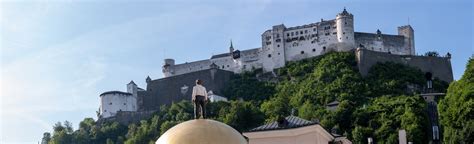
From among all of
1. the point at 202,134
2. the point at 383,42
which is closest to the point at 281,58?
the point at 383,42

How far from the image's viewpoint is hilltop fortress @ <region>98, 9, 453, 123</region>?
11712cm

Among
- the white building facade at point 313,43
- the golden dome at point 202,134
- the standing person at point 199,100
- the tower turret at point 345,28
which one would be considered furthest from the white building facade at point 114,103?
the golden dome at point 202,134

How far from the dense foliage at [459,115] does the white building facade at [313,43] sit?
4576cm

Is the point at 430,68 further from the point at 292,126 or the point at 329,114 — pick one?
the point at 292,126

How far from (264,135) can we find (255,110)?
68050 mm

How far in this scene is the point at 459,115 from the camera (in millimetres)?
68875

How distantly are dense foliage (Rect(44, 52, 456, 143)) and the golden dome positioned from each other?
68104 mm

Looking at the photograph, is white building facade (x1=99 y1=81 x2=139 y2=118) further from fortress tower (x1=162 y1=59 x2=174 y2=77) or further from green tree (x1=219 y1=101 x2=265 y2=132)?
green tree (x1=219 y1=101 x2=265 y2=132)

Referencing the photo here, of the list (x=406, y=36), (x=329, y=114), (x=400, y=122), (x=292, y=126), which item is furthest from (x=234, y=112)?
(x=292, y=126)

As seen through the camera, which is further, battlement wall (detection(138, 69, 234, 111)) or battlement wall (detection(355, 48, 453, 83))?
battlement wall (detection(138, 69, 234, 111))

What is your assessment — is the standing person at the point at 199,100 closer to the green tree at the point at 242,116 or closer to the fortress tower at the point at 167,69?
the green tree at the point at 242,116

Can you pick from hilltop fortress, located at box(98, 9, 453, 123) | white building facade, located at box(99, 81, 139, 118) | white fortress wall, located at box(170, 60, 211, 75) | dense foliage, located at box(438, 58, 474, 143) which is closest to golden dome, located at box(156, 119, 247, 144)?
dense foliage, located at box(438, 58, 474, 143)

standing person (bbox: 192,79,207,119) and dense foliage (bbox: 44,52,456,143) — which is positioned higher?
dense foliage (bbox: 44,52,456,143)

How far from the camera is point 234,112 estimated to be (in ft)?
310
